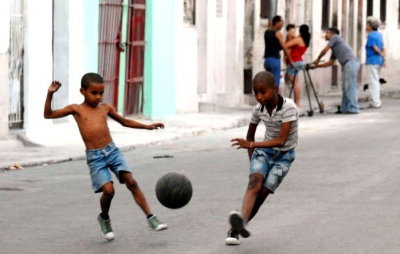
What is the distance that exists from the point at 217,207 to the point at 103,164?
2206 millimetres

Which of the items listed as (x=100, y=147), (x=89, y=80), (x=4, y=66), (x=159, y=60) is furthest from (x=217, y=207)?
(x=159, y=60)

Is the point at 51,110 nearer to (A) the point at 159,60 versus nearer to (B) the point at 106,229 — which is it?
(B) the point at 106,229

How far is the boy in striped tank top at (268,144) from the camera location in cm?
991

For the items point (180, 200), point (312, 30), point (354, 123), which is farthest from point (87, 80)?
point (312, 30)

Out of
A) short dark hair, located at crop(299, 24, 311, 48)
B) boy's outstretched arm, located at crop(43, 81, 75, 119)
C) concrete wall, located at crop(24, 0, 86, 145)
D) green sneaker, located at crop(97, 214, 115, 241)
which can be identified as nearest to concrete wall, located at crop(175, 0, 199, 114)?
short dark hair, located at crop(299, 24, 311, 48)

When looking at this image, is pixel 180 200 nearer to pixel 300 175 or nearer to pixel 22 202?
pixel 22 202

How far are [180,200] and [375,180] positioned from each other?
477 centimetres

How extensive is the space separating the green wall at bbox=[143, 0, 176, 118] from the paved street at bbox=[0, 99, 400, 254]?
6.03 meters

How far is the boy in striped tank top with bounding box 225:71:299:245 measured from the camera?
32.5 feet

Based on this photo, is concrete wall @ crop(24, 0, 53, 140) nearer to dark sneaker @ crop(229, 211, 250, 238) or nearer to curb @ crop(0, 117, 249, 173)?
curb @ crop(0, 117, 249, 173)

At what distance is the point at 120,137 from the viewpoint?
20.3 meters

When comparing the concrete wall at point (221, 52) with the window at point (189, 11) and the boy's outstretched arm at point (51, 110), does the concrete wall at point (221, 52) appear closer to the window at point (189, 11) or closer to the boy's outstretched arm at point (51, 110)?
the window at point (189, 11)

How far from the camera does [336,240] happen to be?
10.1 meters

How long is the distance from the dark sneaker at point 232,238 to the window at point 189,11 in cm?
1770
